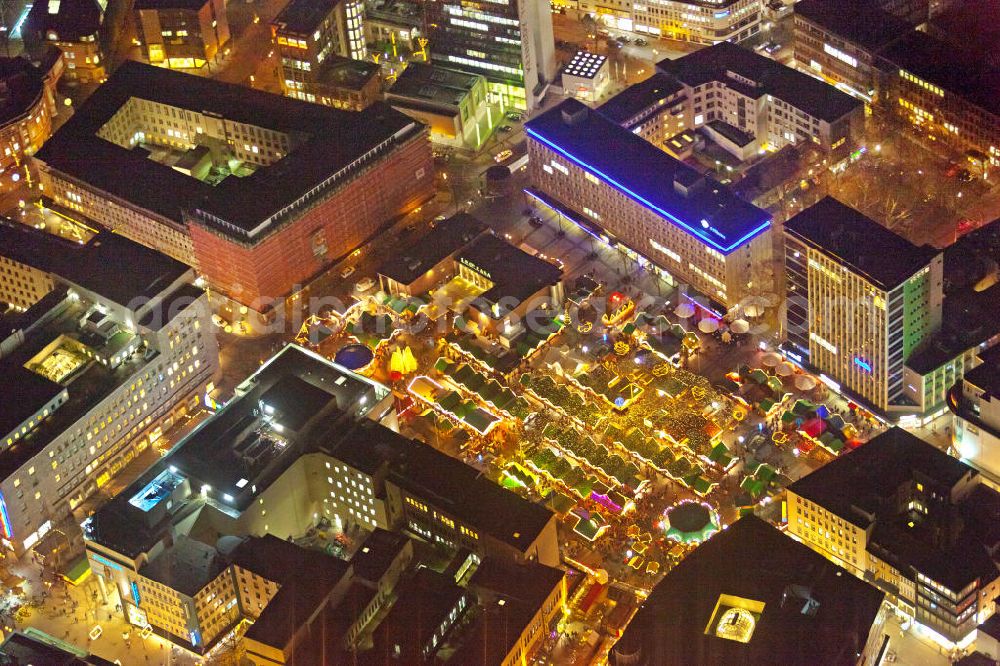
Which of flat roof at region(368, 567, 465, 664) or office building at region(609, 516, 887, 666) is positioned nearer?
office building at region(609, 516, 887, 666)

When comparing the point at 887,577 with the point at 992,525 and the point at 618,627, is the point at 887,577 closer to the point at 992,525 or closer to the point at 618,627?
the point at 992,525

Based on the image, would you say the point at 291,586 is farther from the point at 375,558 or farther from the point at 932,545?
the point at 932,545

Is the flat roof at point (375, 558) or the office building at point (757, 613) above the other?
the flat roof at point (375, 558)

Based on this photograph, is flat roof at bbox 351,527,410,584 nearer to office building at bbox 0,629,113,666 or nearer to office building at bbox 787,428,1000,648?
office building at bbox 0,629,113,666

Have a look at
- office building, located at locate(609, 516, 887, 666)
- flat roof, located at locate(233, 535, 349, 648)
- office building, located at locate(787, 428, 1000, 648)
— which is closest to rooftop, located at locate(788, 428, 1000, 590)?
office building, located at locate(787, 428, 1000, 648)

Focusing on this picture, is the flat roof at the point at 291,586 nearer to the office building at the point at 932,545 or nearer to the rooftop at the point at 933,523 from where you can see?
the office building at the point at 932,545

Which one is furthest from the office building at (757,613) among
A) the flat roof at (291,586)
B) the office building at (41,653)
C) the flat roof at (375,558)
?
the office building at (41,653)

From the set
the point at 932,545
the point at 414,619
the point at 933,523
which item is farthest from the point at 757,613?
the point at 414,619

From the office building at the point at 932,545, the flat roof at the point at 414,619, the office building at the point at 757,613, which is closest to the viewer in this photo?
the office building at the point at 757,613

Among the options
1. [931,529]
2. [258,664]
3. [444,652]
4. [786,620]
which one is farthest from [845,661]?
[258,664]
